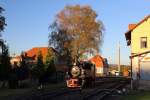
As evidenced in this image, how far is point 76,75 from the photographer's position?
4403cm

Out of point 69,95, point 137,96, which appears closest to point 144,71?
point 137,96

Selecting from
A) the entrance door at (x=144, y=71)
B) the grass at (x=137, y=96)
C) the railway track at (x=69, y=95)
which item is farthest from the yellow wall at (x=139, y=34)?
the grass at (x=137, y=96)

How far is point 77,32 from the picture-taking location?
92938 mm

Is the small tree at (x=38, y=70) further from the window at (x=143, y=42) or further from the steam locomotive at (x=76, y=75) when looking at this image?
the window at (x=143, y=42)

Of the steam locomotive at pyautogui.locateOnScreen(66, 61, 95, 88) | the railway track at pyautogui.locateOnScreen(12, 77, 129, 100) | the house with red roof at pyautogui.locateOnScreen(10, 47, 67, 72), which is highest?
the house with red roof at pyautogui.locateOnScreen(10, 47, 67, 72)

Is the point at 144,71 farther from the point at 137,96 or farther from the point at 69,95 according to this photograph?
the point at 69,95

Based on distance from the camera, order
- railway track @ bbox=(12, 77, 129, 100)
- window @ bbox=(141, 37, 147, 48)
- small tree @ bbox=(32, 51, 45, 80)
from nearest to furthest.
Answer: railway track @ bbox=(12, 77, 129, 100) < window @ bbox=(141, 37, 147, 48) < small tree @ bbox=(32, 51, 45, 80)

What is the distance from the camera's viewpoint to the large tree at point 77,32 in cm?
9219

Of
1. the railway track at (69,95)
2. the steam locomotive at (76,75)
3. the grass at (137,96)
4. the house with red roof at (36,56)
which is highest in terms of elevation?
the house with red roof at (36,56)

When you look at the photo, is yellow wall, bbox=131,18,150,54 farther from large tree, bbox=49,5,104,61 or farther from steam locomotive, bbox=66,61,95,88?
large tree, bbox=49,5,104,61

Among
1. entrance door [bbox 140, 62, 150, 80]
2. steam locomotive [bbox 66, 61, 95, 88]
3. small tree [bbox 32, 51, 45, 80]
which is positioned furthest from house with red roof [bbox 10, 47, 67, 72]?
steam locomotive [bbox 66, 61, 95, 88]

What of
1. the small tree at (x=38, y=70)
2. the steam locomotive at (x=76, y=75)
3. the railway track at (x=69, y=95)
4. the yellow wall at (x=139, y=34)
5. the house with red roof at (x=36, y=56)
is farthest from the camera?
the house with red roof at (x=36, y=56)

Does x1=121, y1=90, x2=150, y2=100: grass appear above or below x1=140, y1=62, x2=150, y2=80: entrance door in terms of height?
below

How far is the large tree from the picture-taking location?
92.2m
